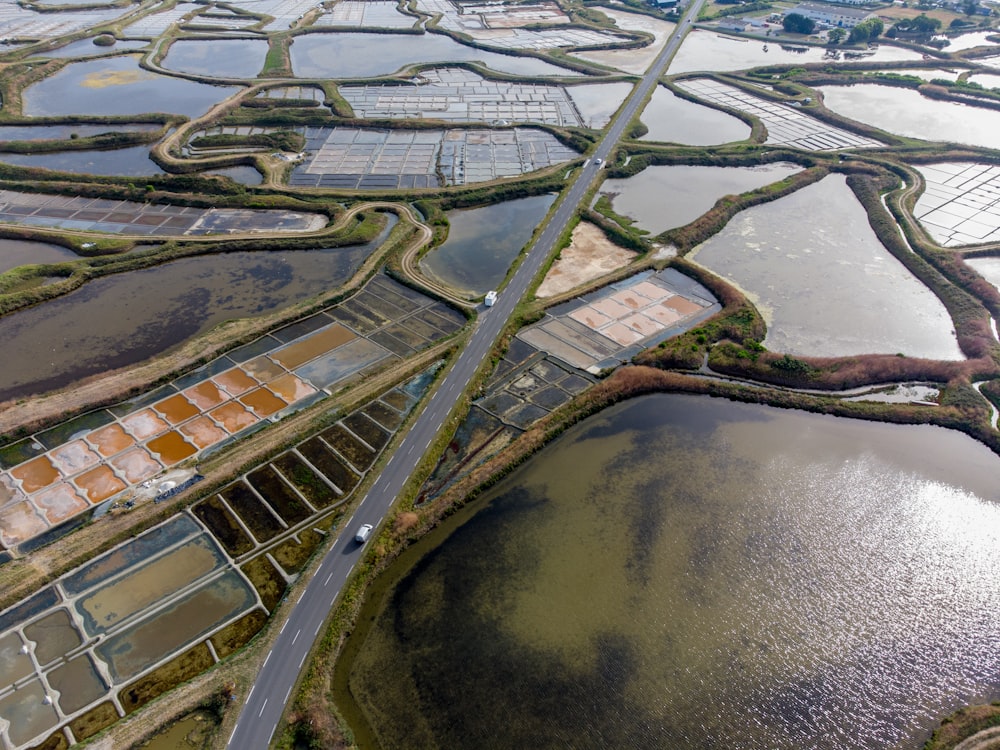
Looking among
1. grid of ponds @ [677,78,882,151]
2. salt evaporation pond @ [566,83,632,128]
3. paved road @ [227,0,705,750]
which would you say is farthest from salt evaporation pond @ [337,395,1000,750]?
salt evaporation pond @ [566,83,632,128]

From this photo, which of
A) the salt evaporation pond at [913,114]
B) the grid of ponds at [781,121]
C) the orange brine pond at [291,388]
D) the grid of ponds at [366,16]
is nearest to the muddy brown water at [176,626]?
the orange brine pond at [291,388]

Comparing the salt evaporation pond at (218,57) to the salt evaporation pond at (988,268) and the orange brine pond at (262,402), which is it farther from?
the salt evaporation pond at (988,268)

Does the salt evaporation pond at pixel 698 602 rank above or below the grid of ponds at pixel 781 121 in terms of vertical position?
below

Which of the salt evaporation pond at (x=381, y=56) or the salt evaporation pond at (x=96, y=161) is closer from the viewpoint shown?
the salt evaporation pond at (x=96, y=161)

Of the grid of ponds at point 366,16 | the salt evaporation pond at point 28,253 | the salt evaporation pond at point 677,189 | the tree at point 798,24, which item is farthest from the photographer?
the grid of ponds at point 366,16

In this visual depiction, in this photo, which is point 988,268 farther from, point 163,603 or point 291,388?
point 163,603

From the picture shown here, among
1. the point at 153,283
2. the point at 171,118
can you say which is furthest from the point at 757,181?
the point at 171,118
